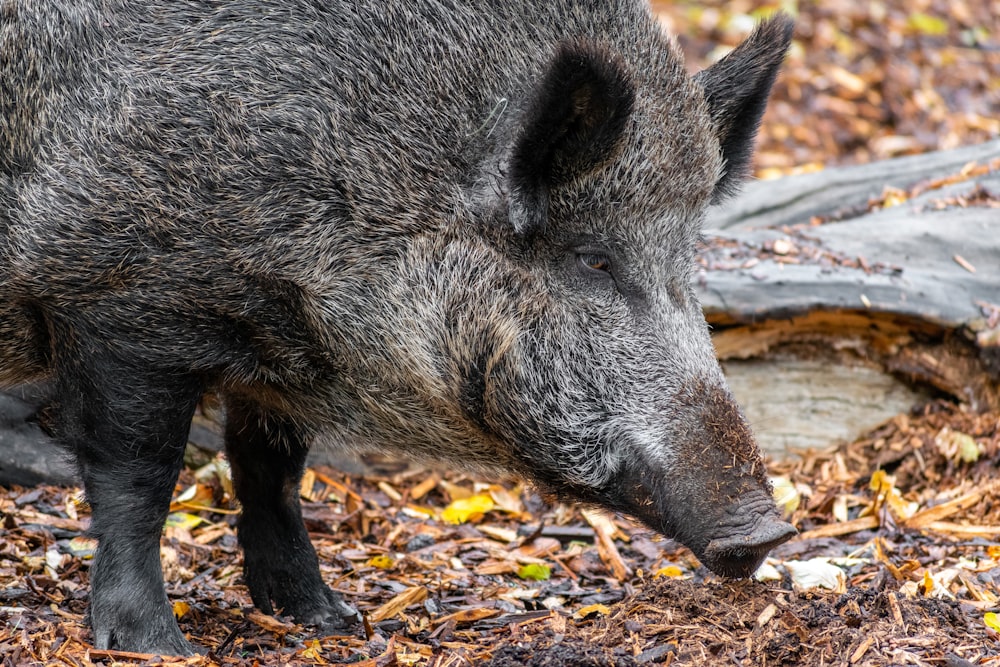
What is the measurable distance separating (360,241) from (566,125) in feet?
2.62

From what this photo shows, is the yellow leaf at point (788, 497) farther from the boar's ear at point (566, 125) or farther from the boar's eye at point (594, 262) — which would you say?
the boar's ear at point (566, 125)

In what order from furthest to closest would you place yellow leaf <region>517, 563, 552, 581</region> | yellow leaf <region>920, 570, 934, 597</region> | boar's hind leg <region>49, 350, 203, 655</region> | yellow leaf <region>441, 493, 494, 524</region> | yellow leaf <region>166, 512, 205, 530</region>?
yellow leaf <region>441, 493, 494, 524</region>, yellow leaf <region>166, 512, 205, 530</region>, yellow leaf <region>517, 563, 552, 581</region>, yellow leaf <region>920, 570, 934, 597</region>, boar's hind leg <region>49, 350, 203, 655</region>

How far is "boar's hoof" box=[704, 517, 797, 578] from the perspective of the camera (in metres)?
3.84

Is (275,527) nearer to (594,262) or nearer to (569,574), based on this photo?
(569,574)

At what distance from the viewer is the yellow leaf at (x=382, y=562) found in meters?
5.61

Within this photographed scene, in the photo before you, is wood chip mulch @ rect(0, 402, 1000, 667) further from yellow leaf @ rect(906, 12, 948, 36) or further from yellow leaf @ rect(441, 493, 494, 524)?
yellow leaf @ rect(906, 12, 948, 36)

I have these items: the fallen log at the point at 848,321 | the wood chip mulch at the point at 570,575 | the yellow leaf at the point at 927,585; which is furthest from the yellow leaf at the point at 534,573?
the yellow leaf at the point at 927,585

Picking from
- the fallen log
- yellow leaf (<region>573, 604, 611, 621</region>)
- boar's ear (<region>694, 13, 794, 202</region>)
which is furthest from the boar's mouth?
the fallen log

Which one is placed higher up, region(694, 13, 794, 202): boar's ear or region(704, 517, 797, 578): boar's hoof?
region(694, 13, 794, 202): boar's ear

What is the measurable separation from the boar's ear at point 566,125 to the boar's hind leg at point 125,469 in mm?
1343

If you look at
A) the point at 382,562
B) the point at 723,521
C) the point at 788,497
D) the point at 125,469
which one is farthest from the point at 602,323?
the point at 788,497

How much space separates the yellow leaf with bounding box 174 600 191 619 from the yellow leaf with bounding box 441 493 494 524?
1710mm

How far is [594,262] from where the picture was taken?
13.9ft

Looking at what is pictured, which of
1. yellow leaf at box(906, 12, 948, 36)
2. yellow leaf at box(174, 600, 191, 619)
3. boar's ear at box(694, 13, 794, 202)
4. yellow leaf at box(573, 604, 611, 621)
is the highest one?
boar's ear at box(694, 13, 794, 202)
